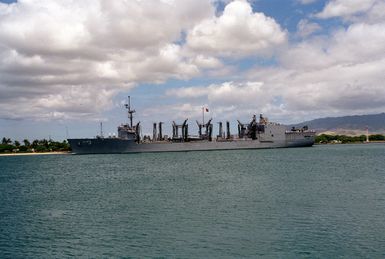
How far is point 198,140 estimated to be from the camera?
143m

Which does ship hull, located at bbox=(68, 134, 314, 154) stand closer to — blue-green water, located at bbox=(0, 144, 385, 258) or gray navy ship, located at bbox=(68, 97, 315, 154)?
gray navy ship, located at bbox=(68, 97, 315, 154)

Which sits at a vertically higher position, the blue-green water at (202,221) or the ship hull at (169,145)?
the ship hull at (169,145)

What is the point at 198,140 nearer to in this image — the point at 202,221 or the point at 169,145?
the point at 169,145

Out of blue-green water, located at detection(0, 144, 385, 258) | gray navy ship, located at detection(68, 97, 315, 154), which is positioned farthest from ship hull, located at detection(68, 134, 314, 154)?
blue-green water, located at detection(0, 144, 385, 258)

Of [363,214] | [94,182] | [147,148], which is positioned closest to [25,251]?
[363,214]

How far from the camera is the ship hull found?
128m

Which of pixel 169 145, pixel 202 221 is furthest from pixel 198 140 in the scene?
pixel 202 221

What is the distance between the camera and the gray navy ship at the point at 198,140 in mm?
129750

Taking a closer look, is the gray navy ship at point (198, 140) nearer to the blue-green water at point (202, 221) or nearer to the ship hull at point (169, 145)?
the ship hull at point (169, 145)

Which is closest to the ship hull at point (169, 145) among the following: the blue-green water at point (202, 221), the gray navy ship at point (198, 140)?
the gray navy ship at point (198, 140)

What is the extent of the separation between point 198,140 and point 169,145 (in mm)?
12871

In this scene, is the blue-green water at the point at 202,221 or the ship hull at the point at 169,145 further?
the ship hull at the point at 169,145

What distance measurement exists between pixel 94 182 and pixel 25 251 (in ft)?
107

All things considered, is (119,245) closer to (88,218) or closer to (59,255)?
(59,255)
